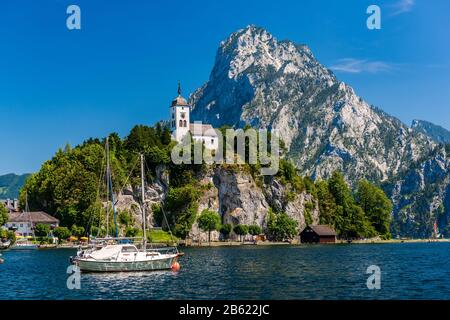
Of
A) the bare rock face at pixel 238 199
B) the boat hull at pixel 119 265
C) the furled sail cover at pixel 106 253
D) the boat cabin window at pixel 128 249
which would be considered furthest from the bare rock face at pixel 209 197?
→ the furled sail cover at pixel 106 253

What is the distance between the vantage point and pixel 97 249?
81.7m

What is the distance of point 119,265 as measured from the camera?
75125 millimetres

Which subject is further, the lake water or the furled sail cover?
the furled sail cover

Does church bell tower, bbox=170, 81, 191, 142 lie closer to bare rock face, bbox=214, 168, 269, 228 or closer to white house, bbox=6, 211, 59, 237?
bare rock face, bbox=214, 168, 269, 228

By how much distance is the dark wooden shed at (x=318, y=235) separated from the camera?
181 meters

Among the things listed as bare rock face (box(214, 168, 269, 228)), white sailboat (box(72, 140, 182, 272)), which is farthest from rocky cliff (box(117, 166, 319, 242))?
white sailboat (box(72, 140, 182, 272))

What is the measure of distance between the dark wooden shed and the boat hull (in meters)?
112

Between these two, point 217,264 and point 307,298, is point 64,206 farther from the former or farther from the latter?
point 307,298

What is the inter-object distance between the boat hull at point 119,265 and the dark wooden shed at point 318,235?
112 metres

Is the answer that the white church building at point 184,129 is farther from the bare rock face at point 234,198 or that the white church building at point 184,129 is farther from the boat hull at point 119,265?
the boat hull at point 119,265

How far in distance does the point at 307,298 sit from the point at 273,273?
22340mm

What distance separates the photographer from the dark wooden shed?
Result: 18138 centimetres

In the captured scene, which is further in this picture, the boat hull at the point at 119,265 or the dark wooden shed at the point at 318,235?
the dark wooden shed at the point at 318,235
